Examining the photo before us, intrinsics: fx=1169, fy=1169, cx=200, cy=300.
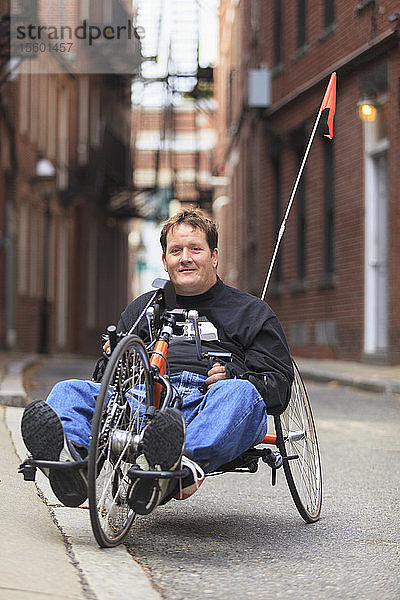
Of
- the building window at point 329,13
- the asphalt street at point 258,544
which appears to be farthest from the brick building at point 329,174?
the asphalt street at point 258,544

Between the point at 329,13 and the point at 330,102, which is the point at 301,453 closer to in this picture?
the point at 330,102

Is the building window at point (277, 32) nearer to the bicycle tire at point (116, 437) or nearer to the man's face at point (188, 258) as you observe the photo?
the man's face at point (188, 258)

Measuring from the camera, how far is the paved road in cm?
384

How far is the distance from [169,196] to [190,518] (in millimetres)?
24669

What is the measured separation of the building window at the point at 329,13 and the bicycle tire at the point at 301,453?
47.5ft

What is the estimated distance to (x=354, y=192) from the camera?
57.3 feet

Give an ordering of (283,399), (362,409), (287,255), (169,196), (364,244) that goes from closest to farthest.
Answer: (283,399) → (362,409) → (364,244) → (287,255) → (169,196)

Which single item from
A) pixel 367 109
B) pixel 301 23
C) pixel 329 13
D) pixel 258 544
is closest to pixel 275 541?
pixel 258 544

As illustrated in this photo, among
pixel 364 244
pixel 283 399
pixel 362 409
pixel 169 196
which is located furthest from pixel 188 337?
pixel 169 196

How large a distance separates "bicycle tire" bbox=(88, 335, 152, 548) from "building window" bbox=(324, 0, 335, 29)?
50.8ft

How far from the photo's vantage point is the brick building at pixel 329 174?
16344mm

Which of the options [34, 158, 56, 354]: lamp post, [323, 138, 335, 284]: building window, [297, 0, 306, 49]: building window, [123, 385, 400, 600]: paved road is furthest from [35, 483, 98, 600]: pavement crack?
[297, 0, 306, 49]: building window

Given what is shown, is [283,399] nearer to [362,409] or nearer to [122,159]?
[362,409]

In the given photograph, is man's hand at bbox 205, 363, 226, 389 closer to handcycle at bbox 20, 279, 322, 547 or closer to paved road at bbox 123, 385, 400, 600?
handcycle at bbox 20, 279, 322, 547
